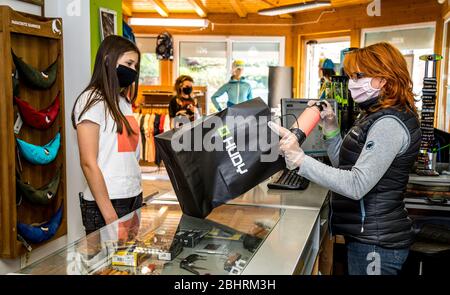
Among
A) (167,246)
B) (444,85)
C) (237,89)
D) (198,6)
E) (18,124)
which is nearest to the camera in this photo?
(167,246)

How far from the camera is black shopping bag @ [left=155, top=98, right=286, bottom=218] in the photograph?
1.75 meters

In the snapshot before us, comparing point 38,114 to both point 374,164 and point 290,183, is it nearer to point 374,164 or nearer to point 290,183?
point 290,183

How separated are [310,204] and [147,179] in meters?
6.73

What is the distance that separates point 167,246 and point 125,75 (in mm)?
1023

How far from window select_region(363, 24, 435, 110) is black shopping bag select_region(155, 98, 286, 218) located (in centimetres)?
701

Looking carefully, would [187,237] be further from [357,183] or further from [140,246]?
[357,183]

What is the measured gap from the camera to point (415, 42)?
337 inches

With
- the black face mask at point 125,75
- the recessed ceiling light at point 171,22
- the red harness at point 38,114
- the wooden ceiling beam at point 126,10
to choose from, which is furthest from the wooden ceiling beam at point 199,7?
the black face mask at point 125,75

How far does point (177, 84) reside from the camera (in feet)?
25.2

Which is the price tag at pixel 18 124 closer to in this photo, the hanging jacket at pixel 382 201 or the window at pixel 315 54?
the hanging jacket at pixel 382 201

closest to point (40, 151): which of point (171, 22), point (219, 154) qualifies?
point (219, 154)

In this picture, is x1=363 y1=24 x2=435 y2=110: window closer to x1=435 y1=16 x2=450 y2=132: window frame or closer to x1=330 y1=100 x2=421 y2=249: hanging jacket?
x1=435 y1=16 x2=450 y2=132: window frame

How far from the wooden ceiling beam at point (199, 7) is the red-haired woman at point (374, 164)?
868cm

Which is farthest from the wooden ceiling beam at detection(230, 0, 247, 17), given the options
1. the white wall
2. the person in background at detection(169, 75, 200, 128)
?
the white wall
